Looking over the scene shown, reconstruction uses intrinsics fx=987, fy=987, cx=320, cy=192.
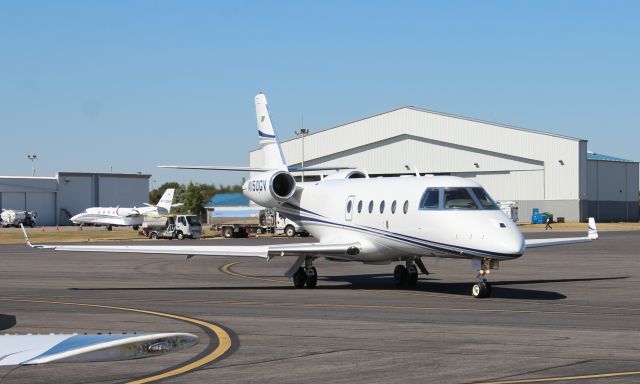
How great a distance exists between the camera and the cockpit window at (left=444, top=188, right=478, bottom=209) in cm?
2244

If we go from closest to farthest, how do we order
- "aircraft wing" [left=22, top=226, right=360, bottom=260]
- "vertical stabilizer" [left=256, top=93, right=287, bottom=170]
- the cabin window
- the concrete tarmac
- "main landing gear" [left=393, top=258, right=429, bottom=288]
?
the concrete tarmac, the cabin window, "aircraft wing" [left=22, top=226, right=360, bottom=260], "main landing gear" [left=393, top=258, right=429, bottom=288], "vertical stabilizer" [left=256, top=93, right=287, bottom=170]

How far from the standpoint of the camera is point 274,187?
28.9m

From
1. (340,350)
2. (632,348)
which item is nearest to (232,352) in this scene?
(340,350)

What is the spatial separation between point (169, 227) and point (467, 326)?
58.7 meters

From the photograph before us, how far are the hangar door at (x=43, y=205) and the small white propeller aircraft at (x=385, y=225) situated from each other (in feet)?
322

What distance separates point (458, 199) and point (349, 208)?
4453 mm

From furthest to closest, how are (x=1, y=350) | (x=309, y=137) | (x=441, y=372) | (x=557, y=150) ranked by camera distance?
(x=309, y=137), (x=557, y=150), (x=1, y=350), (x=441, y=372)

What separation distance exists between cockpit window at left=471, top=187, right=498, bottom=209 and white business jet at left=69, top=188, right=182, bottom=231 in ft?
249

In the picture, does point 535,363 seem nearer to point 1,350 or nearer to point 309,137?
point 1,350

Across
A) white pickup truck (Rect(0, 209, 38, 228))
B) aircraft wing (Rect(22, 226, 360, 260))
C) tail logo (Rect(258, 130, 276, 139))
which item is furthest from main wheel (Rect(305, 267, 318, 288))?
white pickup truck (Rect(0, 209, 38, 228))

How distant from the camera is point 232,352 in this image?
1329cm

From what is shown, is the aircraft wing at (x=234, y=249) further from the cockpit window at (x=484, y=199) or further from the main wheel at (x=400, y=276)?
the cockpit window at (x=484, y=199)

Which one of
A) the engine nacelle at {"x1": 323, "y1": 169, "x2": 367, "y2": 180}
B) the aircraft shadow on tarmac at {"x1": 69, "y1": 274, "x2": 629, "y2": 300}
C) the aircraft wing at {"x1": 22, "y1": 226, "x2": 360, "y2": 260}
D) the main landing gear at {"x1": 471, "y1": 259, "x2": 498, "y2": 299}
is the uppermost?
the engine nacelle at {"x1": 323, "y1": 169, "x2": 367, "y2": 180}

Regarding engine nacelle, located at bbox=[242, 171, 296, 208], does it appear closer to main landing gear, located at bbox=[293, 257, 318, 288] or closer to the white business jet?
main landing gear, located at bbox=[293, 257, 318, 288]
